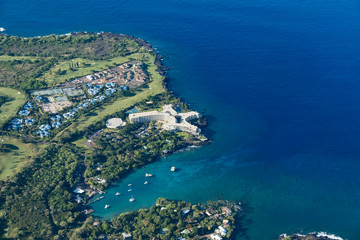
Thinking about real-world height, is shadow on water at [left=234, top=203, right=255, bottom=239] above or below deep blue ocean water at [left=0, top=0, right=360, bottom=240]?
below

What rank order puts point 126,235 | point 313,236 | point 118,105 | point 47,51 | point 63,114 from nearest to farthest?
point 126,235
point 313,236
point 63,114
point 118,105
point 47,51

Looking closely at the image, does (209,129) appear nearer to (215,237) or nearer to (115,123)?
(115,123)

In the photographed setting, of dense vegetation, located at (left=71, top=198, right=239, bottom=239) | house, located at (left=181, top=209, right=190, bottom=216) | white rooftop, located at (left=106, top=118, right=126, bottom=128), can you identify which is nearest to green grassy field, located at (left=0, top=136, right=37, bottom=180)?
white rooftop, located at (left=106, top=118, right=126, bottom=128)

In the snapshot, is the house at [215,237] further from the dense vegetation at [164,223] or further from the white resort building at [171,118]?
the white resort building at [171,118]

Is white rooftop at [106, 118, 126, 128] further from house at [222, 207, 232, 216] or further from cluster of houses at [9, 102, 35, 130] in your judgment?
house at [222, 207, 232, 216]

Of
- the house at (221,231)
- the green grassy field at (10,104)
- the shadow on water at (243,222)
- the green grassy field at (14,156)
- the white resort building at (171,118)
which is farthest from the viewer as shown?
the green grassy field at (10,104)

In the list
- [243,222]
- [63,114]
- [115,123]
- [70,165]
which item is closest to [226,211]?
[243,222]

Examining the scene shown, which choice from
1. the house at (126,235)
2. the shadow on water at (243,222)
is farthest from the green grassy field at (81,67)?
the shadow on water at (243,222)
